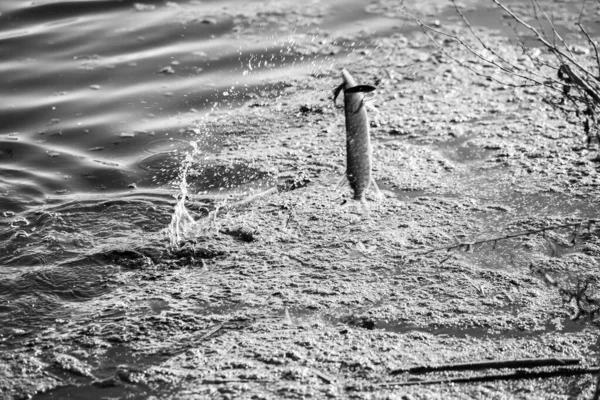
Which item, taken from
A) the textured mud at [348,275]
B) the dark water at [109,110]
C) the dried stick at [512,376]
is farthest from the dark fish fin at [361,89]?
the dried stick at [512,376]

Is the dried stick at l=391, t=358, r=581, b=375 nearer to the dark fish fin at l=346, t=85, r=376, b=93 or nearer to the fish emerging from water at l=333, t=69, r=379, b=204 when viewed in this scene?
the fish emerging from water at l=333, t=69, r=379, b=204

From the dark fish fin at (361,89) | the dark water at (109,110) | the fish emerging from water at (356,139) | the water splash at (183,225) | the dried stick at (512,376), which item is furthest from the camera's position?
the water splash at (183,225)

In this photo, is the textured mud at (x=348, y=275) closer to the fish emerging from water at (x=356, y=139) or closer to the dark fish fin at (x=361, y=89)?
the fish emerging from water at (x=356, y=139)

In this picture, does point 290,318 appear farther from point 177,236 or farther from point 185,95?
point 185,95

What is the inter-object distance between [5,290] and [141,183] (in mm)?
1584

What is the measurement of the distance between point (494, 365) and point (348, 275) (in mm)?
1101

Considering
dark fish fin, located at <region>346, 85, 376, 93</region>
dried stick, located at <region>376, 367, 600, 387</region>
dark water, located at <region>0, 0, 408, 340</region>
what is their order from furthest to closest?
dark water, located at <region>0, 0, 408, 340</region>, dark fish fin, located at <region>346, 85, 376, 93</region>, dried stick, located at <region>376, 367, 600, 387</region>

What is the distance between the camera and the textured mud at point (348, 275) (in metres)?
3.74

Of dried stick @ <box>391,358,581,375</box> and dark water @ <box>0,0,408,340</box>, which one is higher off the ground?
dark water @ <box>0,0,408,340</box>

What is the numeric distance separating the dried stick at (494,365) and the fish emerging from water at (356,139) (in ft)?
4.30

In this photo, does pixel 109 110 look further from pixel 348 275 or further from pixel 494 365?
pixel 494 365

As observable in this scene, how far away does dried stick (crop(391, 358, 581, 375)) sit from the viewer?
375 cm

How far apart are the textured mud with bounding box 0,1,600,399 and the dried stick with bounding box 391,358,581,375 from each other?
1.8 inches

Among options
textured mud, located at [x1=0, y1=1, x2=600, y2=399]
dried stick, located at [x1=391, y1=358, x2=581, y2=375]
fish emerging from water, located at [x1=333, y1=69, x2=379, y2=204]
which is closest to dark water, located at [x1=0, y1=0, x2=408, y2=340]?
textured mud, located at [x1=0, y1=1, x2=600, y2=399]
